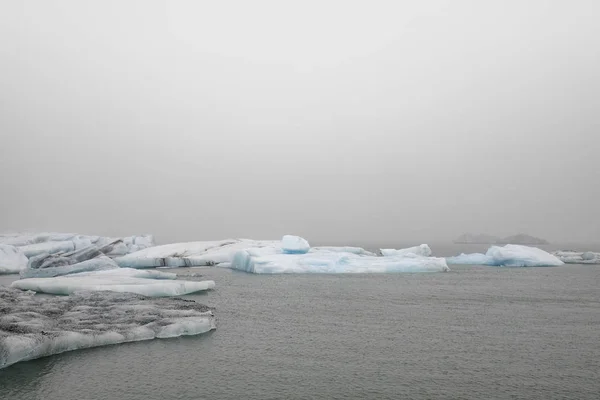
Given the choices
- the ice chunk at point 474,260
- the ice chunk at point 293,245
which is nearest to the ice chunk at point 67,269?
the ice chunk at point 293,245

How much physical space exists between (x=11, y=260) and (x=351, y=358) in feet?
95.4

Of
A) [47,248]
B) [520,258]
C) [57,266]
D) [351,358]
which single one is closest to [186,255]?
[47,248]

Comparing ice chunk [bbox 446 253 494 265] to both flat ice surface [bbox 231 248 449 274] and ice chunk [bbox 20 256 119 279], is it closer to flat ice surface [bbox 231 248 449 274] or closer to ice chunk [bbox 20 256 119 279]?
flat ice surface [bbox 231 248 449 274]

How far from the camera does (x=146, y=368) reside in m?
8.34

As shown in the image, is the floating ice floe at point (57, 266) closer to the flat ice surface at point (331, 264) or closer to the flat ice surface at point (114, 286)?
the flat ice surface at point (114, 286)

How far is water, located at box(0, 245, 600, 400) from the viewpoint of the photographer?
730 centimetres

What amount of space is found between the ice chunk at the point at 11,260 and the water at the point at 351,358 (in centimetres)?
1989

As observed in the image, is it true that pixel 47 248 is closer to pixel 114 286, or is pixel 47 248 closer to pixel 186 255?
pixel 186 255

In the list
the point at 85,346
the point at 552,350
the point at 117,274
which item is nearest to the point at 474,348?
the point at 552,350

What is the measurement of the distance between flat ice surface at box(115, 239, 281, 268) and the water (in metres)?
16.5

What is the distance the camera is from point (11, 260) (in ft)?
95.9

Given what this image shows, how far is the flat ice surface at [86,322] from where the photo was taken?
339 inches

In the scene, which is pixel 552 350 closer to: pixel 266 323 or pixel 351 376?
pixel 351 376

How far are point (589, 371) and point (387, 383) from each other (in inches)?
166
